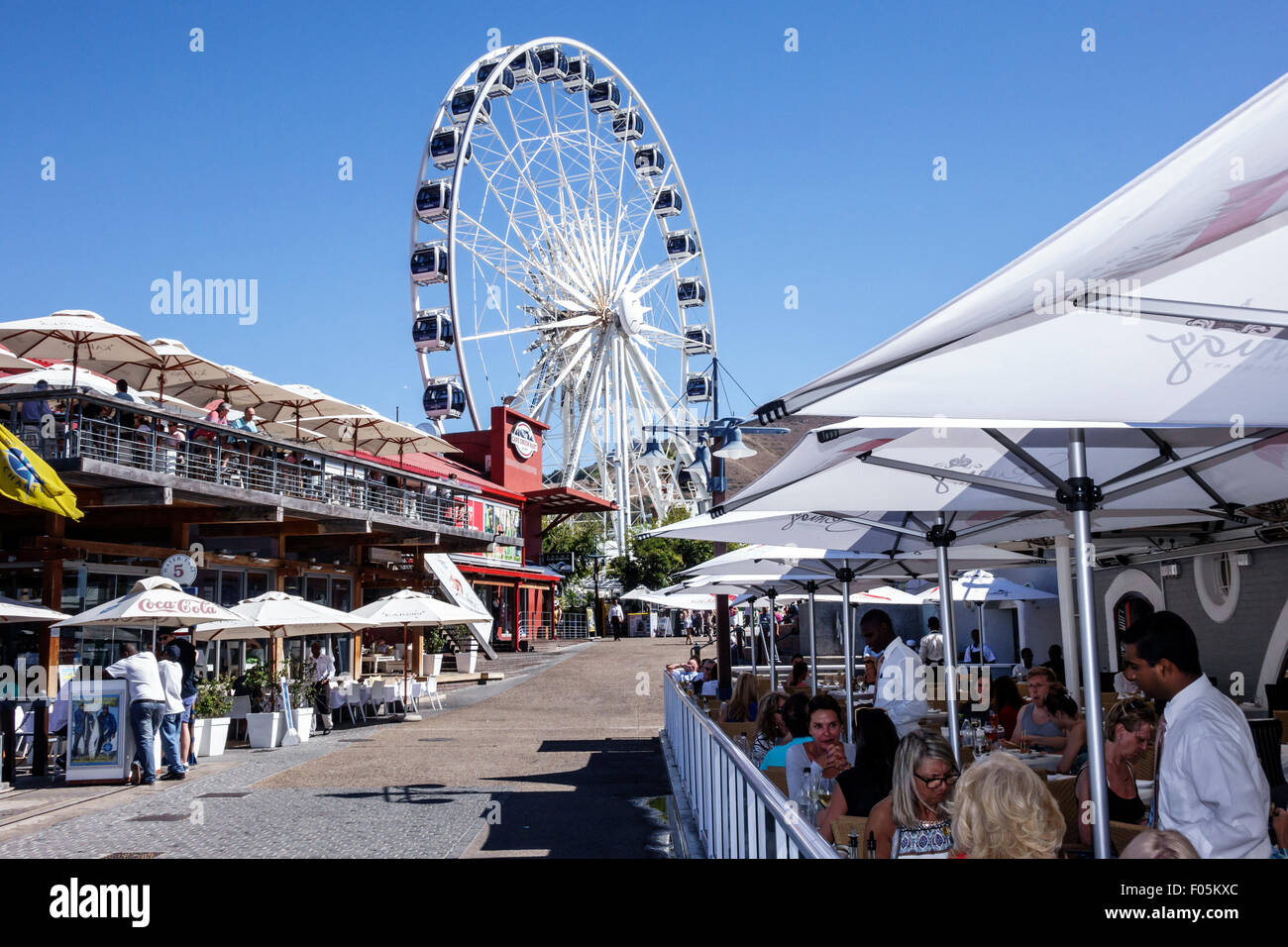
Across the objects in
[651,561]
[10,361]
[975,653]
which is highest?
[10,361]

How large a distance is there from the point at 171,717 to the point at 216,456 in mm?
5888

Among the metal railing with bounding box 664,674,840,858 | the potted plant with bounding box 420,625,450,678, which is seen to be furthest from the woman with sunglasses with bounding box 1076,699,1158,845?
the potted plant with bounding box 420,625,450,678

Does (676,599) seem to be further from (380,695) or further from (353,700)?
(353,700)

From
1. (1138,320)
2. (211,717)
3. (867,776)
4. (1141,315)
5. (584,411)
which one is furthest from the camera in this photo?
(584,411)

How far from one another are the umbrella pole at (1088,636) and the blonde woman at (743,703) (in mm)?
6462

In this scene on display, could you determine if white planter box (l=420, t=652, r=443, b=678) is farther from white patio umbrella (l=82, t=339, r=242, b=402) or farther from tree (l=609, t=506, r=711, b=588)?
tree (l=609, t=506, r=711, b=588)

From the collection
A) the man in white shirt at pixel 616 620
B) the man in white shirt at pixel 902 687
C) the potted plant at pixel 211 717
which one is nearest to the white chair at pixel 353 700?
the potted plant at pixel 211 717

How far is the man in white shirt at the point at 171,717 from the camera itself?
12.3m

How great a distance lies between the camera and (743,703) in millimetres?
10523

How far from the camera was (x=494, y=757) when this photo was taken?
1432cm

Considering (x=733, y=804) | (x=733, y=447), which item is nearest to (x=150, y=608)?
(x=733, y=447)

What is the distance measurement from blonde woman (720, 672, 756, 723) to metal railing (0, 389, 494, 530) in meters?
9.09
